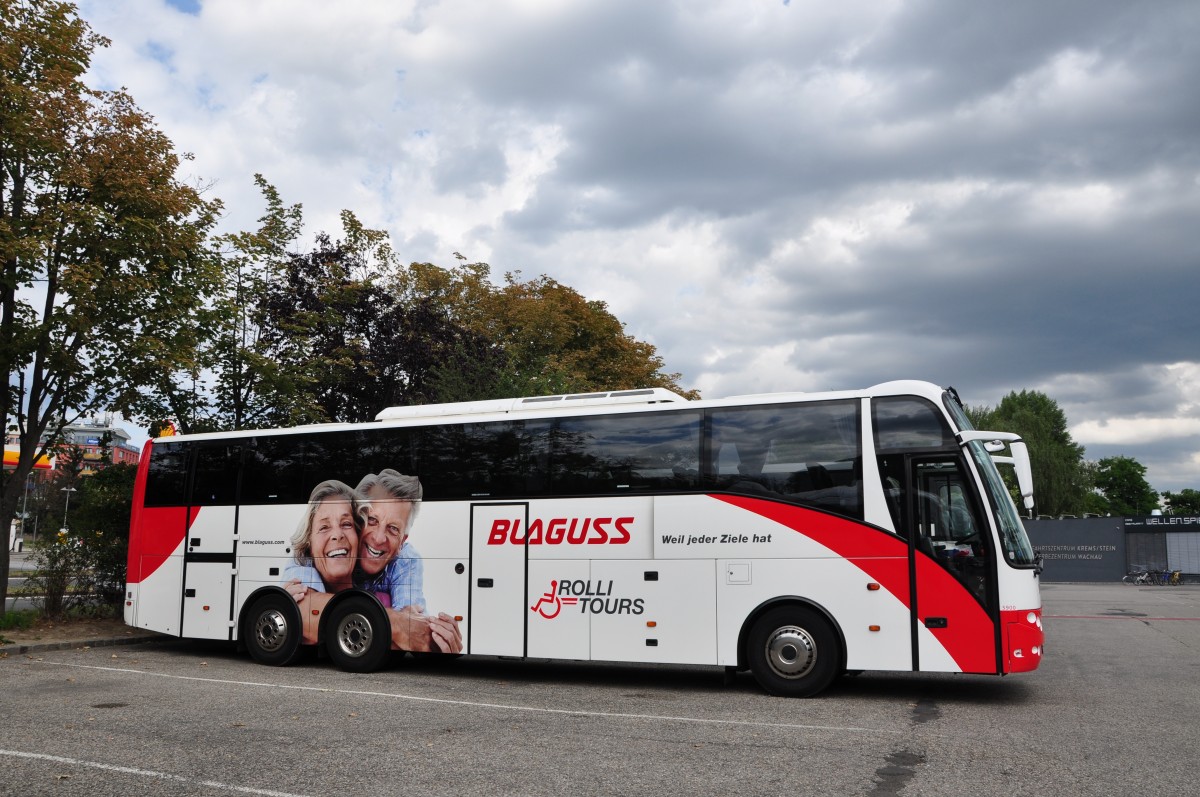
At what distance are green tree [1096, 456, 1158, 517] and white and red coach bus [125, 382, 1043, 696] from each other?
11247 cm

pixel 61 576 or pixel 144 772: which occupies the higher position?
pixel 61 576

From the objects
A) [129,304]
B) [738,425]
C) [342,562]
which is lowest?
[342,562]

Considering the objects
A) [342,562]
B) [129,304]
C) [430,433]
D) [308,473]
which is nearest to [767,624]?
[430,433]

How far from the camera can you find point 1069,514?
68.0 meters

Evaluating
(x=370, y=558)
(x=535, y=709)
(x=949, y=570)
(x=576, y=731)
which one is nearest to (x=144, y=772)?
(x=576, y=731)

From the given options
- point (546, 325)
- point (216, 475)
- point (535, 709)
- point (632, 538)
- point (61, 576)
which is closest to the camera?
point (535, 709)

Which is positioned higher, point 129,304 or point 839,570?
point 129,304

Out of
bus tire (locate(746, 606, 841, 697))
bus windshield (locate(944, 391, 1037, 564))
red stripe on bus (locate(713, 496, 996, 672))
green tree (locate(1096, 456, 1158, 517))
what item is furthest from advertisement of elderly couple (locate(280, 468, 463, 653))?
green tree (locate(1096, 456, 1158, 517))

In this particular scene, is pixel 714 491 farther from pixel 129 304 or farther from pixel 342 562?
pixel 129 304

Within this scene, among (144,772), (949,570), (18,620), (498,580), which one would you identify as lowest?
(144,772)

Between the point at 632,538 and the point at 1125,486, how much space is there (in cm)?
11625

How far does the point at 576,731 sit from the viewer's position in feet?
28.6

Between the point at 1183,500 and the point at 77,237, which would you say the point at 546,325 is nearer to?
the point at 77,237

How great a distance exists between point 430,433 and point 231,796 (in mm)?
7406
